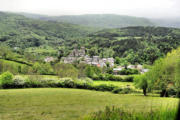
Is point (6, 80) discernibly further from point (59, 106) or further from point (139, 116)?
point (139, 116)

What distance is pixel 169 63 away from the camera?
35625 mm

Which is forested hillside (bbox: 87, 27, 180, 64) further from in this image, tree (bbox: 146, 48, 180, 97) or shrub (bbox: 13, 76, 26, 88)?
shrub (bbox: 13, 76, 26, 88)

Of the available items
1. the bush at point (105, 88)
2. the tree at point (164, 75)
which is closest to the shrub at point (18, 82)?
the bush at point (105, 88)

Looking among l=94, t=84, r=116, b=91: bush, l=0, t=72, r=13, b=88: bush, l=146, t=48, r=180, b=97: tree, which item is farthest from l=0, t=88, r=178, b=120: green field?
l=94, t=84, r=116, b=91: bush

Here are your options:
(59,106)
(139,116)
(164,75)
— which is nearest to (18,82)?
(59,106)

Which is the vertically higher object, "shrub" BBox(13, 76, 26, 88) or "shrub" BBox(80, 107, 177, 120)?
"shrub" BBox(80, 107, 177, 120)

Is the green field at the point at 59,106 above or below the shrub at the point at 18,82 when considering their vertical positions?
above

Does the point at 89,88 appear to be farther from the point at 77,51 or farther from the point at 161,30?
the point at 161,30

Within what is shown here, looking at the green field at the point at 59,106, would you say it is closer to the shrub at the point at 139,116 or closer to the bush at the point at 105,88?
the shrub at the point at 139,116

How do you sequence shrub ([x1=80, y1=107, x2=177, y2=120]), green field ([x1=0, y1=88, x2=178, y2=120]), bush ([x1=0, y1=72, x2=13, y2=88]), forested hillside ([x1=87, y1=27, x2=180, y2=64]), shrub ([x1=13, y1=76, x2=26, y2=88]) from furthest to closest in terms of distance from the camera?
1. forested hillside ([x1=87, y1=27, x2=180, y2=64])
2. shrub ([x1=13, y1=76, x2=26, y2=88])
3. bush ([x1=0, y1=72, x2=13, y2=88])
4. green field ([x1=0, y1=88, x2=178, y2=120])
5. shrub ([x1=80, y1=107, x2=177, y2=120])

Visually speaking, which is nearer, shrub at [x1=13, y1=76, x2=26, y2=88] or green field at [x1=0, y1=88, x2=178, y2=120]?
green field at [x1=0, y1=88, x2=178, y2=120]

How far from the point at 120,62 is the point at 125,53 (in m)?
15.4

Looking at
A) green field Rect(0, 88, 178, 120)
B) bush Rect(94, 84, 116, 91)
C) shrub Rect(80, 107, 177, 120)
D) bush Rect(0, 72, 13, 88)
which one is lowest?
bush Rect(94, 84, 116, 91)

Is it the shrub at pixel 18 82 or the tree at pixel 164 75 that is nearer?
the tree at pixel 164 75
